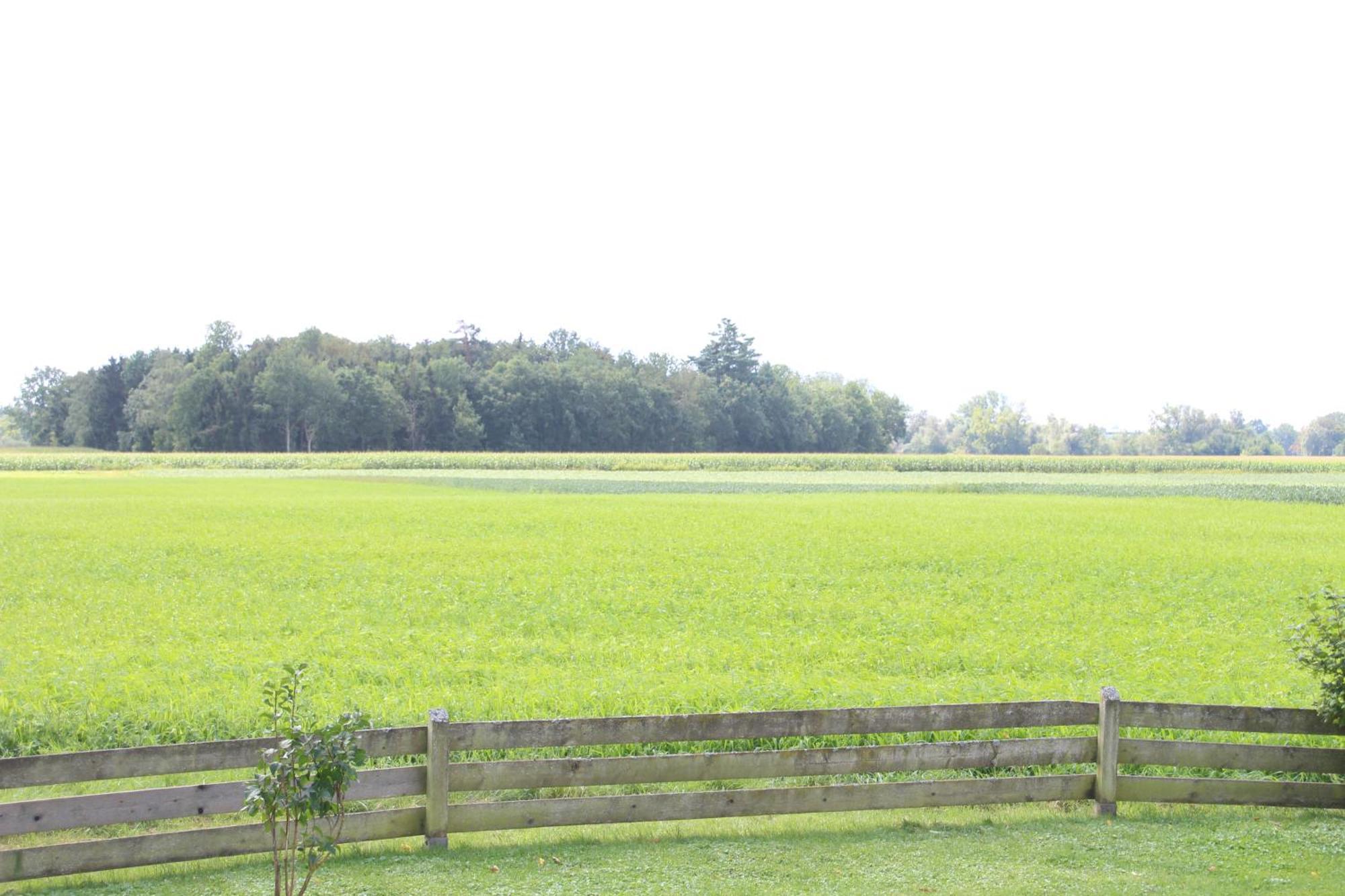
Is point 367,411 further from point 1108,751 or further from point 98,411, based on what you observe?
point 1108,751

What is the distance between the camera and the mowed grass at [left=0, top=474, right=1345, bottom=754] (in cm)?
1600

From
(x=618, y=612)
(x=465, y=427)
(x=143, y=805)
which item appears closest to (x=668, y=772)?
(x=143, y=805)

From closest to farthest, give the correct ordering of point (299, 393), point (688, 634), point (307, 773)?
point (307, 773), point (688, 634), point (299, 393)

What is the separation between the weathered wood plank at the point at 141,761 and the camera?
26.9 ft

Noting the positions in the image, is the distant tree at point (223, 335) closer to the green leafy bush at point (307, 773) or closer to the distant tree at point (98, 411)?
the distant tree at point (98, 411)

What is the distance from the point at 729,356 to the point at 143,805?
178648mm

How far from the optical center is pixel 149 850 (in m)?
8.38

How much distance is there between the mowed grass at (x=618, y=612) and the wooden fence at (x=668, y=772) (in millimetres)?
4939

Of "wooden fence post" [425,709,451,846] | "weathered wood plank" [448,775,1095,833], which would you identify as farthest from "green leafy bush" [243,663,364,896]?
"weathered wood plank" [448,775,1095,833]

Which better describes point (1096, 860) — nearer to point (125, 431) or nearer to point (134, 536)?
point (134, 536)

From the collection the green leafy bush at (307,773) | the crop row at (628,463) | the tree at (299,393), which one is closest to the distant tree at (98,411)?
the tree at (299,393)

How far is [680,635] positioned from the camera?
2112 centimetres

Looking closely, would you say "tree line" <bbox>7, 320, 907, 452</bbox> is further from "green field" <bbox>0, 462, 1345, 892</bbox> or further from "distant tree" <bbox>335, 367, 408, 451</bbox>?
"green field" <bbox>0, 462, 1345, 892</bbox>

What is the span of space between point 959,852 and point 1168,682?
372 inches
